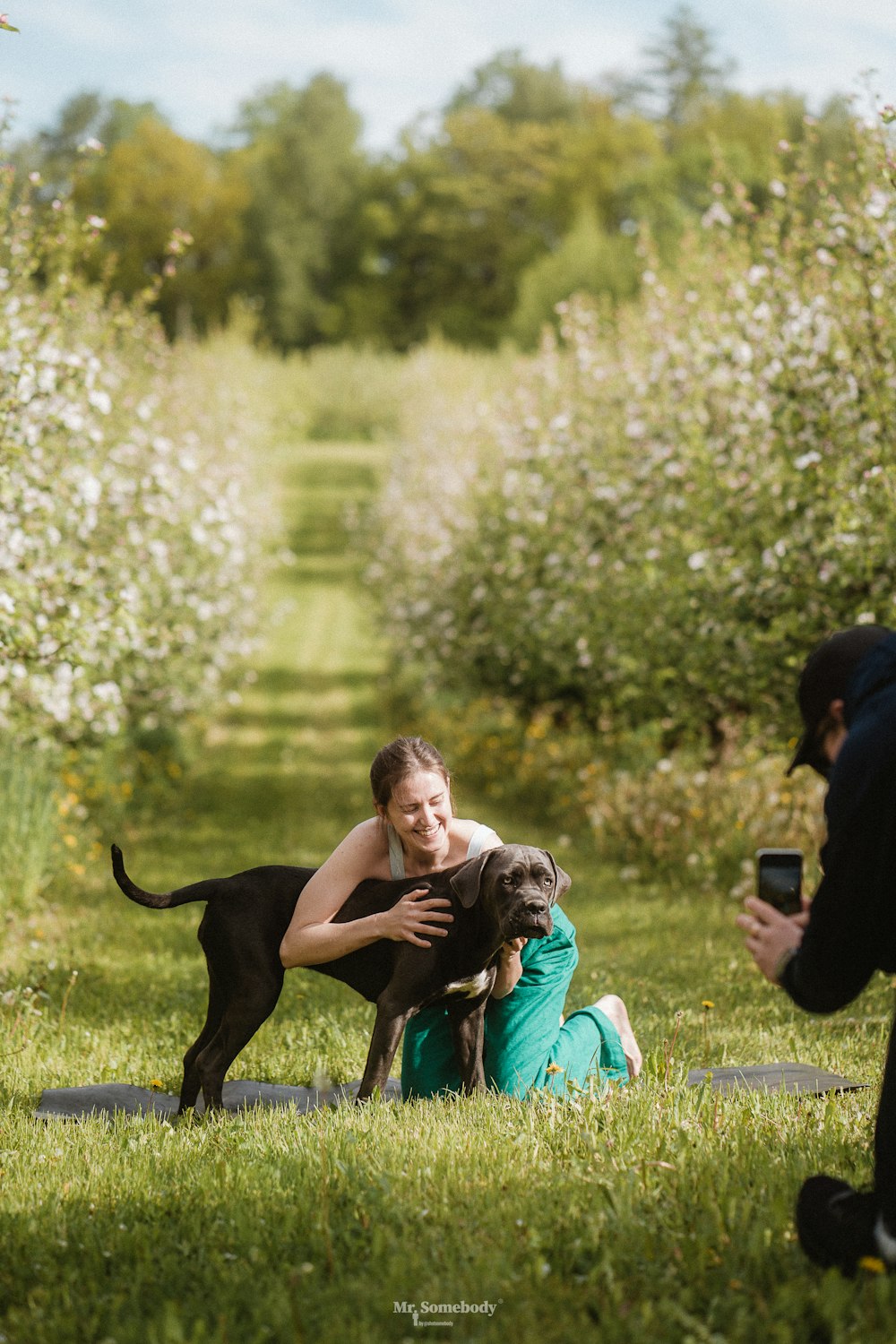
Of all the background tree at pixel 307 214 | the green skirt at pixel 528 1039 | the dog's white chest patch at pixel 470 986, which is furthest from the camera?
the background tree at pixel 307 214

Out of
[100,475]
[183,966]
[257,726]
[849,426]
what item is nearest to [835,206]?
[849,426]

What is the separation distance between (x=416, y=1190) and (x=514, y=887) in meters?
0.86

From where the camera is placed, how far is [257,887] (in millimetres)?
4137

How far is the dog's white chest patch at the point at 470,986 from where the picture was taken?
3.93 metres

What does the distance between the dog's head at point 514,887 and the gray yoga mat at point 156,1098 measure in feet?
2.64

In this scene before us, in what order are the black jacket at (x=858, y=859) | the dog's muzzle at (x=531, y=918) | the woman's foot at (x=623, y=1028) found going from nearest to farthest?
1. the black jacket at (x=858, y=859)
2. the dog's muzzle at (x=531, y=918)
3. the woman's foot at (x=623, y=1028)

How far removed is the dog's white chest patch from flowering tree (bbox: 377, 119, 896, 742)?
3.20 meters

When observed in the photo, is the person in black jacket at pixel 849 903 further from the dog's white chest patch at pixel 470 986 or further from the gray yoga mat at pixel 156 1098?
the gray yoga mat at pixel 156 1098

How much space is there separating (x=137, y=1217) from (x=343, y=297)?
55.5 m

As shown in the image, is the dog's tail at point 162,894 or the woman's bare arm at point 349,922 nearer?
the woman's bare arm at point 349,922

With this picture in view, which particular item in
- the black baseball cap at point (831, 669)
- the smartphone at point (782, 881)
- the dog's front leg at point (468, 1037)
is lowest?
the dog's front leg at point (468, 1037)

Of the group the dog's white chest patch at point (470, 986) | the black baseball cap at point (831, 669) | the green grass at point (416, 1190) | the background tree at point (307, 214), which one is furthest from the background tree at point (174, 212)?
the black baseball cap at point (831, 669)

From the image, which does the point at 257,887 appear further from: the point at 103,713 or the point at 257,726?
the point at 257,726

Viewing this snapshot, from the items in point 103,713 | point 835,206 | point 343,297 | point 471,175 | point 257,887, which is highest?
point 471,175
